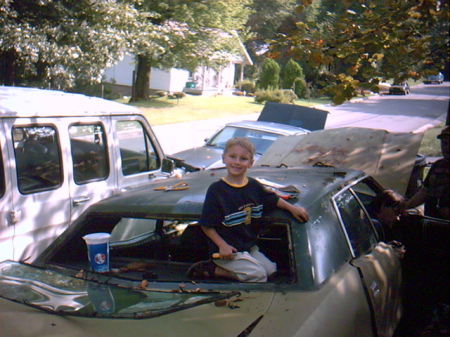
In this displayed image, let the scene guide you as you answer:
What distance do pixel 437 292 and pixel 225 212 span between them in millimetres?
2366

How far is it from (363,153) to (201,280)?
148 inches

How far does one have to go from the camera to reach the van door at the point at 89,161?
16.1 feet

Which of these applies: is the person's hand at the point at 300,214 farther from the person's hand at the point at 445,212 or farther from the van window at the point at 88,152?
the van window at the point at 88,152

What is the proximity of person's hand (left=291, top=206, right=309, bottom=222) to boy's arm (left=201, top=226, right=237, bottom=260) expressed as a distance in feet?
1.28

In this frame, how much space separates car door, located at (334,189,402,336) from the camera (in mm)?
2982

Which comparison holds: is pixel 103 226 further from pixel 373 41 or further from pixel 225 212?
pixel 373 41

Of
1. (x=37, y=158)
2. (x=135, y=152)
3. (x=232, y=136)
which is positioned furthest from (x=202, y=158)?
(x=37, y=158)

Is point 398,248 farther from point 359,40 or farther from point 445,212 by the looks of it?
point 359,40

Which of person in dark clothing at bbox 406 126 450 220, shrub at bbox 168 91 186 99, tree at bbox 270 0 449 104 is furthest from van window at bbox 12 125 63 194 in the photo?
shrub at bbox 168 91 186 99

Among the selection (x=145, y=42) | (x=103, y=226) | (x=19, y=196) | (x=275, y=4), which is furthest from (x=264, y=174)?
(x=275, y=4)

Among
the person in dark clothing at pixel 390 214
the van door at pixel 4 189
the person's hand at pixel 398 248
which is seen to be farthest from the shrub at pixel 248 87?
the person's hand at pixel 398 248

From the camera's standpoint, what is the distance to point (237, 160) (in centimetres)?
304

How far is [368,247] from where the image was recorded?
3490 mm

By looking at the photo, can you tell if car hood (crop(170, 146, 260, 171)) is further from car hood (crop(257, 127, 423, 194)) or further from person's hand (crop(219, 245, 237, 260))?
person's hand (crop(219, 245, 237, 260))
